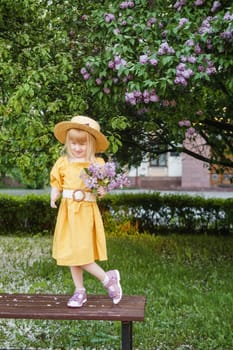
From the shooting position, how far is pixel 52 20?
735 cm

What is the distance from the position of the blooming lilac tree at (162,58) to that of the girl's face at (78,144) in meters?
1.24

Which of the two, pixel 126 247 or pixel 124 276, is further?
pixel 126 247

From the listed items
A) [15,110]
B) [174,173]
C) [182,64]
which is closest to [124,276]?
[15,110]

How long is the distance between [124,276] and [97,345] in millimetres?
2356

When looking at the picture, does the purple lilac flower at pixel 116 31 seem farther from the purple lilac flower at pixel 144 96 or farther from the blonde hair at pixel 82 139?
the blonde hair at pixel 82 139

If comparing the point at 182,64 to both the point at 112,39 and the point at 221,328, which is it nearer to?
the point at 112,39

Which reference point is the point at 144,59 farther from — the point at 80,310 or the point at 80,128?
the point at 80,310

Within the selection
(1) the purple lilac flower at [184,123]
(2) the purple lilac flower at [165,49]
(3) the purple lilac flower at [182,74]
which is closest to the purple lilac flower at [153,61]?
(2) the purple lilac flower at [165,49]

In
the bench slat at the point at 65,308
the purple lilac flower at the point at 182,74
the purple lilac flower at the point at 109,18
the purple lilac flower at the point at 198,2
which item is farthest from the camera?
the purple lilac flower at the point at 109,18

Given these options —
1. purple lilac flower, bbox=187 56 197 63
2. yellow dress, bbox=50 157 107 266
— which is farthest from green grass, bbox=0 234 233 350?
purple lilac flower, bbox=187 56 197 63

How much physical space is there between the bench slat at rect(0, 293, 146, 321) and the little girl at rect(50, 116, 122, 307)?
9cm

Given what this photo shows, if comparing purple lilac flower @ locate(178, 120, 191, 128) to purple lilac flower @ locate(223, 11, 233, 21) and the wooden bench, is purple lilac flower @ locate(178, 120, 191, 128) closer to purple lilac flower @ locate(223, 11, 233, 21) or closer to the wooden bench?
purple lilac flower @ locate(223, 11, 233, 21)

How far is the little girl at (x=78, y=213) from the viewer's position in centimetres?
397

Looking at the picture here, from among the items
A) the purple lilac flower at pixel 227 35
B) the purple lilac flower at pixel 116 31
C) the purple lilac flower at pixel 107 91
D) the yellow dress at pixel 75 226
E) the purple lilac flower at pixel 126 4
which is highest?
the purple lilac flower at pixel 126 4
